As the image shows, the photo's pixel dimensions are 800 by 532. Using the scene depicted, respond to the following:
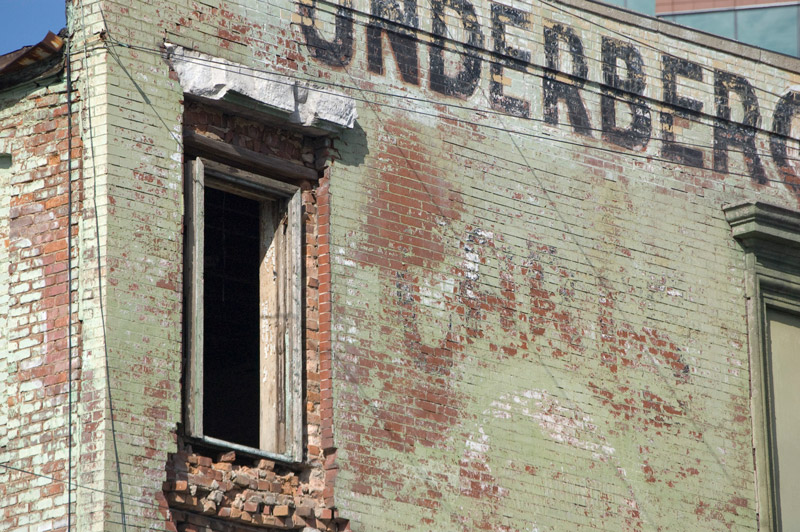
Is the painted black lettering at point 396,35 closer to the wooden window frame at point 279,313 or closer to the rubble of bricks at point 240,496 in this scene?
the wooden window frame at point 279,313

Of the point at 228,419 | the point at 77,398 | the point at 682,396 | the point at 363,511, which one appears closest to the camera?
the point at 77,398

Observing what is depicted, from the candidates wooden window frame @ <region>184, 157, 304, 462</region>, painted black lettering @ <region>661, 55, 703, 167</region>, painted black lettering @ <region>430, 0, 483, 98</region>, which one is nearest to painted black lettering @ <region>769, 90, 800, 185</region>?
painted black lettering @ <region>661, 55, 703, 167</region>

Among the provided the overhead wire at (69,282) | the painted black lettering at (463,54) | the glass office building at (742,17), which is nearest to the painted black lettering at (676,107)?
the painted black lettering at (463,54)

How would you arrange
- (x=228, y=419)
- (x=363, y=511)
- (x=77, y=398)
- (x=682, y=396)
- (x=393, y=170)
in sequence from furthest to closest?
(x=228, y=419), (x=682, y=396), (x=393, y=170), (x=363, y=511), (x=77, y=398)

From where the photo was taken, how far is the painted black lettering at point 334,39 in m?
14.4

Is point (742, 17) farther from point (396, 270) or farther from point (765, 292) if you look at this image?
point (396, 270)

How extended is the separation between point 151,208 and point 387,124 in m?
2.88

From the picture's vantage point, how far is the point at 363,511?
44.2 ft

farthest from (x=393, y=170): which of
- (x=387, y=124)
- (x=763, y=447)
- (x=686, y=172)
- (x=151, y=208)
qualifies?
(x=763, y=447)

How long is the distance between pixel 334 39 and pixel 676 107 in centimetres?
442

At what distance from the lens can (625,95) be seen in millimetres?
16766

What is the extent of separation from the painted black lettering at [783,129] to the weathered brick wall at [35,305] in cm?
849

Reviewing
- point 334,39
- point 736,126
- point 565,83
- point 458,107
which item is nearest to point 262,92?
point 334,39

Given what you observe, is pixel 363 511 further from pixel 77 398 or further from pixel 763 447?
pixel 763 447
